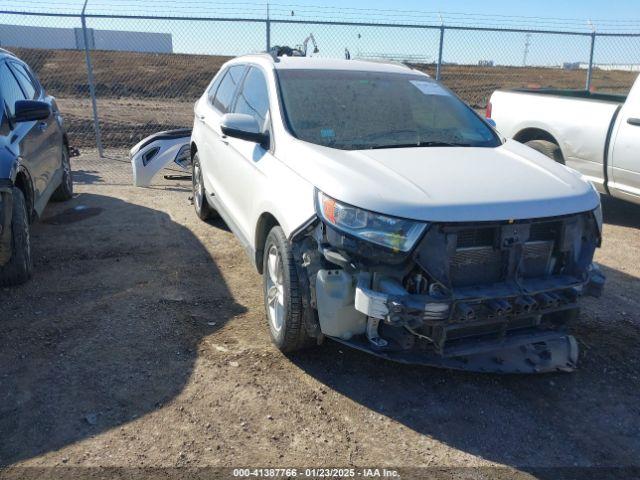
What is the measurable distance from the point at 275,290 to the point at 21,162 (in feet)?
9.07

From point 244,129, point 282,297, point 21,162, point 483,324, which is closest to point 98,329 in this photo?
point 282,297

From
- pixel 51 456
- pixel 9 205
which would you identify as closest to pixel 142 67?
pixel 9 205

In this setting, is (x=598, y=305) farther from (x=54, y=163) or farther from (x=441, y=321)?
(x=54, y=163)

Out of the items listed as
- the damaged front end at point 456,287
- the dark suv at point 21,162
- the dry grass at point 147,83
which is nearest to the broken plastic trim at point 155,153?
the dark suv at point 21,162

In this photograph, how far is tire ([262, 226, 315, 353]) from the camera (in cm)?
352

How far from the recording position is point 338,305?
3.21 m

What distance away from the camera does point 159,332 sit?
13.6 feet

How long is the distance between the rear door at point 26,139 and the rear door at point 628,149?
244 inches

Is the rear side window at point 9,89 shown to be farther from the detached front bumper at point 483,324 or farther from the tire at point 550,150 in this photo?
the tire at point 550,150

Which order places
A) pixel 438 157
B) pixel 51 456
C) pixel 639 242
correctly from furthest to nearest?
pixel 639 242
pixel 438 157
pixel 51 456

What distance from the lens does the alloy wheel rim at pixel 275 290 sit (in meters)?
3.72

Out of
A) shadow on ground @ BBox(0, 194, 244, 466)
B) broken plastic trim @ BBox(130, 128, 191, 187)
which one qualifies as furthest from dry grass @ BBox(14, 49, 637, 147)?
shadow on ground @ BBox(0, 194, 244, 466)

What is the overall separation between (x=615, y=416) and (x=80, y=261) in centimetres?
456

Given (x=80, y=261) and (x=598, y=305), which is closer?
(x=598, y=305)
